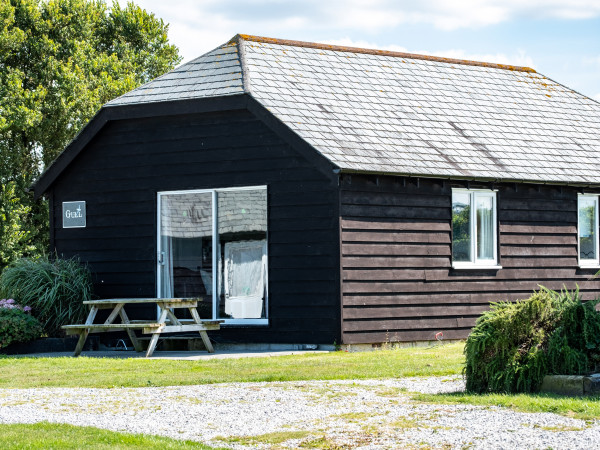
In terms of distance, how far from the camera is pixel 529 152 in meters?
18.9

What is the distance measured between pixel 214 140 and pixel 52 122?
1336 cm

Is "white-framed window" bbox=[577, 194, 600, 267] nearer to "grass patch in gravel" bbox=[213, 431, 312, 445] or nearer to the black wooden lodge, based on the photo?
the black wooden lodge

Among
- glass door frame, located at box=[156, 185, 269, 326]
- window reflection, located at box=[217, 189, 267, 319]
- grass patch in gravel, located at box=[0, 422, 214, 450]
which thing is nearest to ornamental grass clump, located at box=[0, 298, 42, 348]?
glass door frame, located at box=[156, 185, 269, 326]

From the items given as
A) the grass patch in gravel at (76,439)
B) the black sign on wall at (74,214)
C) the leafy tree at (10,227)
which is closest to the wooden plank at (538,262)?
the black sign on wall at (74,214)

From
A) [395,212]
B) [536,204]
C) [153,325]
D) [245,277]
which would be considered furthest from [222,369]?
[536,204]

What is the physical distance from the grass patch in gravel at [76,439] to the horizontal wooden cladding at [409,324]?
7.94 meters

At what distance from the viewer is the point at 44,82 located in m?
29.5

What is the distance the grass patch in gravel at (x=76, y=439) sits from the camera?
24.5 ft

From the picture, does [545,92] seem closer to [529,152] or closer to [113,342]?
[529,152]

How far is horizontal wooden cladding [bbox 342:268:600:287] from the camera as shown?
633 inches

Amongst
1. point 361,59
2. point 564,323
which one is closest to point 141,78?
point 361,59

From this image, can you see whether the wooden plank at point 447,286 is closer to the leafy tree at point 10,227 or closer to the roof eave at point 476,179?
the roof eave at point 476,179

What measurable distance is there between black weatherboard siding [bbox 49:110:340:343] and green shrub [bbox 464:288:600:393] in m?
5.80

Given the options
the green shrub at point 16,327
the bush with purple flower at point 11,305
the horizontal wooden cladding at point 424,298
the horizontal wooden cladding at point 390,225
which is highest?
the horizontal wooden cladding at point 390,225
